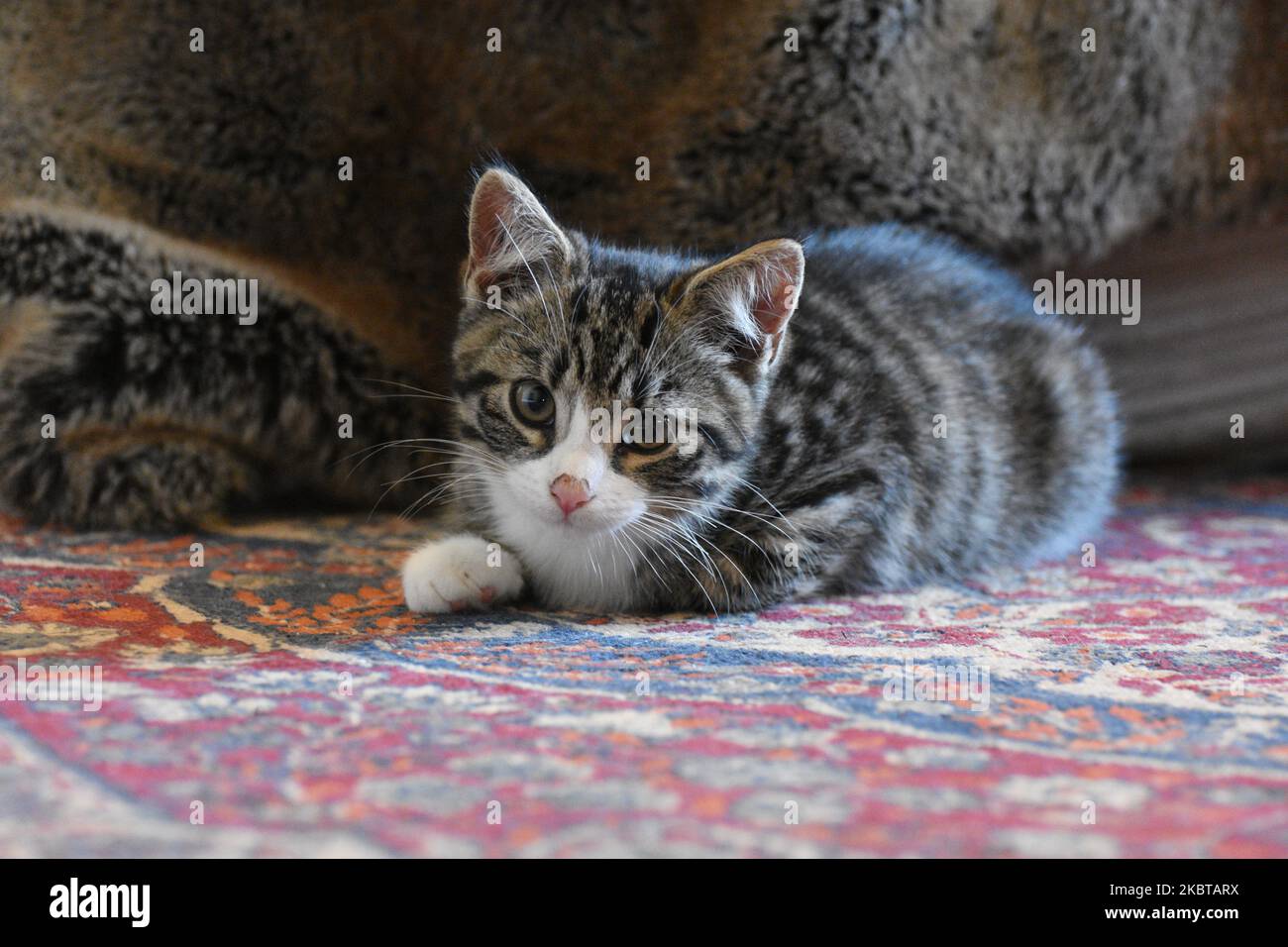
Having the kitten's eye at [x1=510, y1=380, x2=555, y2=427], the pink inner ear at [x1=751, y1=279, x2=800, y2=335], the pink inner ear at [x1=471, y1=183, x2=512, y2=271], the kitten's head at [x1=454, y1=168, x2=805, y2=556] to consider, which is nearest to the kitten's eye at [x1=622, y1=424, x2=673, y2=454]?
the kitten's head at [x1=454, y1=168, x2=805, y2=556]

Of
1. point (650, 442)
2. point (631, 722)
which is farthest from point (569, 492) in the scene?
point (631, 722)

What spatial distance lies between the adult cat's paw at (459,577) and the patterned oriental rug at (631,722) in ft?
0.12

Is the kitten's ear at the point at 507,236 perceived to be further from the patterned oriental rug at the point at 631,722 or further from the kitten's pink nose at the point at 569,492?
the patterned oriental rug at the point at 631,722

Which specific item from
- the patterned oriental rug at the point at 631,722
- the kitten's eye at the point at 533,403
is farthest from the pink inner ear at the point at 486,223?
the patterned oriental rug at the point at 631,722

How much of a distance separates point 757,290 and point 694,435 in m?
0.21

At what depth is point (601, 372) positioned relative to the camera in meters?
1.47

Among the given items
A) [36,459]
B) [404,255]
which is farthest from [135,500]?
[404,255]

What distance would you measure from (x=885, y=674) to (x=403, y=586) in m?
0.66

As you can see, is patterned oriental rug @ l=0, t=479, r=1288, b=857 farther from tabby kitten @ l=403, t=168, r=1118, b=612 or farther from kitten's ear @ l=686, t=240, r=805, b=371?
kitten's ear @ l=686, t=240, r=805, b=371

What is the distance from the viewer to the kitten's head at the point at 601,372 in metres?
1.44

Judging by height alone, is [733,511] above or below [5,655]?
above

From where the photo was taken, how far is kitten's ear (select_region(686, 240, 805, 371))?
4.81 feet

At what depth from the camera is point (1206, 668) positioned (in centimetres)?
132
